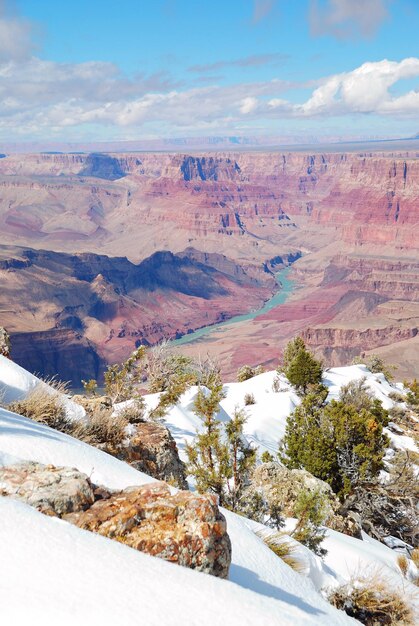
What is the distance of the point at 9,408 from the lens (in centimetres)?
820

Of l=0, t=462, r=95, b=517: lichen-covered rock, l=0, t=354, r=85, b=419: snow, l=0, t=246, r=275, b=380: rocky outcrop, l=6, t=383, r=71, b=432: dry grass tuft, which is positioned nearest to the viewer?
l=0, t=462, r=95, b=517: lichen-covered rock

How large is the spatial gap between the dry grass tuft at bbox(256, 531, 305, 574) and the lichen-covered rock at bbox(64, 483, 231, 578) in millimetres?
2228

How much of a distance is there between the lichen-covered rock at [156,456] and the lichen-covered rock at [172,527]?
14.3 ft

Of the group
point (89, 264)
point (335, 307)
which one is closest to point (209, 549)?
point (335, 307)

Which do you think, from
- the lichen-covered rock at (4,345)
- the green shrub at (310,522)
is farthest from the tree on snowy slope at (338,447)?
the lichen-covered rock at (4,345)

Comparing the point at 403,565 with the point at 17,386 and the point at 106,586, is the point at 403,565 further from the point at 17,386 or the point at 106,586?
the point at 17,386

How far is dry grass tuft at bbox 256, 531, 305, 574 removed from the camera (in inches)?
240

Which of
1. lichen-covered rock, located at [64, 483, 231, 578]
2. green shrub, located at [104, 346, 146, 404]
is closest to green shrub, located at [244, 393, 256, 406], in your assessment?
green shrub, located at [104, 346, 146, 404]

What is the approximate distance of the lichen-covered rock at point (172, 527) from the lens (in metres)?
4.04

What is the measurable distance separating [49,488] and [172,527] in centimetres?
119

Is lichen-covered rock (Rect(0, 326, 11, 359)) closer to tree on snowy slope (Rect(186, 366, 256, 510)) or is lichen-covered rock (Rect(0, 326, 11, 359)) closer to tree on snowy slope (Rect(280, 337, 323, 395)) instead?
tree on snowy slope (Rect(186, 366, 256, 510))

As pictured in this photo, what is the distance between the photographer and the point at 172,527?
164 inches

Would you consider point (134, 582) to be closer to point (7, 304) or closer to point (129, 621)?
point (129, 621)

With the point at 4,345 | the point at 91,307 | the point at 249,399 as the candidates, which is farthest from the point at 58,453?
the point at 91,307
